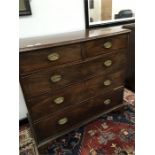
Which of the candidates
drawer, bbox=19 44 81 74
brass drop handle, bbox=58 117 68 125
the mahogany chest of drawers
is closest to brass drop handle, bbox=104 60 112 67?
the mahogany chest of drawers

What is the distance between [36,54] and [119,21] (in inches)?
54.8

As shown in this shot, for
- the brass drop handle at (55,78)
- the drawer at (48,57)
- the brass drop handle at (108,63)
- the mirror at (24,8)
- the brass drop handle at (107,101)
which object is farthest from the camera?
the brass drop handle at (107,101)

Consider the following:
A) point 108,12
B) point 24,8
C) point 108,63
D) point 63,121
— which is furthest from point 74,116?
point 108,12

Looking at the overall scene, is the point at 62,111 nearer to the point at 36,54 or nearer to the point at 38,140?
the point at 38,140

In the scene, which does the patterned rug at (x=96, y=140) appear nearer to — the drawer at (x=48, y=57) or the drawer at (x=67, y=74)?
the drawer at (x=67, y=74)

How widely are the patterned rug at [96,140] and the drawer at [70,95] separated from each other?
1.30 feet

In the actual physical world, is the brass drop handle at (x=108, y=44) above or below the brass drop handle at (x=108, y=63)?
above

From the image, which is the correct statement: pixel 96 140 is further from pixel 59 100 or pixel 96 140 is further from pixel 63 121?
pixel 59 100

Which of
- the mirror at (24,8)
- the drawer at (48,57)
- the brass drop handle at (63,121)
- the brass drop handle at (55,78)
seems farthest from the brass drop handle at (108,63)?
the mirror at (24,8)

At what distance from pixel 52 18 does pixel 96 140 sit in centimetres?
131

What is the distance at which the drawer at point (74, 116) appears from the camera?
54.5 inches

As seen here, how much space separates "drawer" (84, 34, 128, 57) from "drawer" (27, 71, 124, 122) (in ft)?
0.86
